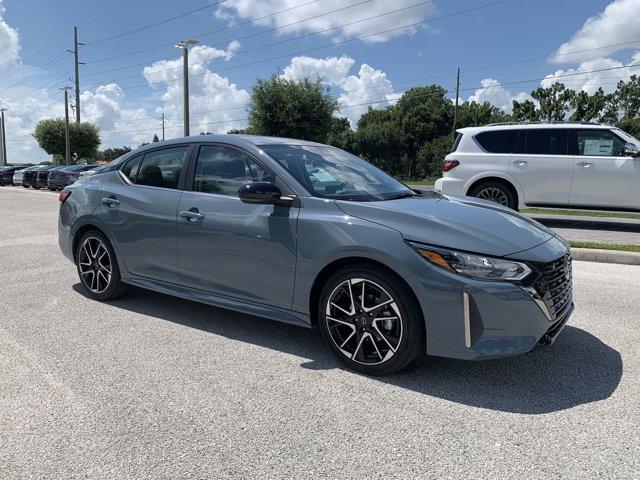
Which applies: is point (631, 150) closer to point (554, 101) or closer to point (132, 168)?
point (132, 168)

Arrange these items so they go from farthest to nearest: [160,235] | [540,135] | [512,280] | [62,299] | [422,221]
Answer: [540,135] → [62,299] → [160,235] → [422,221] → [512,280]

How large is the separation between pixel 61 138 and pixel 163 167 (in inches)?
2317

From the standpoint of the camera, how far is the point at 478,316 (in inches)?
116

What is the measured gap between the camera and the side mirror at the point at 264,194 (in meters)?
3.55

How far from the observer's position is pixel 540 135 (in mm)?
10211

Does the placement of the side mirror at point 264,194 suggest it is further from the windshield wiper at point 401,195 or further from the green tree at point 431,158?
the green tree at point 431,158

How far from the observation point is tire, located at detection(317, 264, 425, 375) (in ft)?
10.3

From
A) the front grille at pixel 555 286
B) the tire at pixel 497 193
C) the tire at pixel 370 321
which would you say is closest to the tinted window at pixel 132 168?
the tire at pixel 370 321

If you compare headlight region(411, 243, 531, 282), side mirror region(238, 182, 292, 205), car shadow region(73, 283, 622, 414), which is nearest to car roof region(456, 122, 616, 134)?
car shadow region(73, 283, 622, 414)

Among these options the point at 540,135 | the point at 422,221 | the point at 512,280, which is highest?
the point at 540,135

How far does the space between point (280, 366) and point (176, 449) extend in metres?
1.10

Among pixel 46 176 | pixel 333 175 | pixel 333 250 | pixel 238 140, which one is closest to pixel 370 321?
pixel 333 250

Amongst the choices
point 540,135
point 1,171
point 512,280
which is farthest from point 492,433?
point 1,171

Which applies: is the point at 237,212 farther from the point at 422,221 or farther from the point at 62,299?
the point at 62,299
